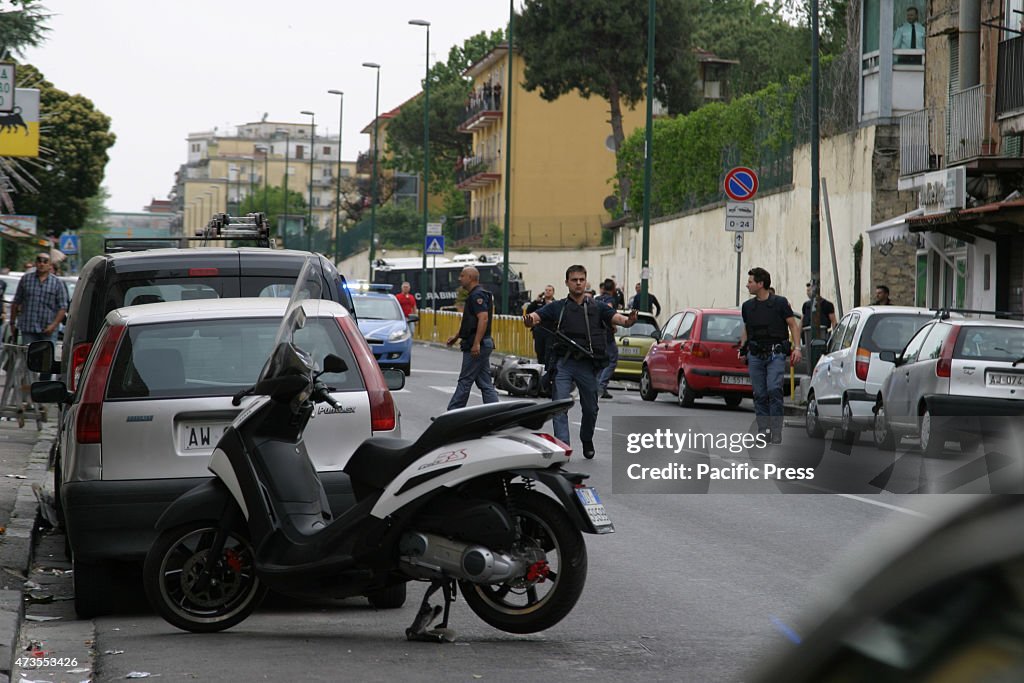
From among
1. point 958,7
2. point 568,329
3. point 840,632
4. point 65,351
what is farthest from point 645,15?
point 840,632

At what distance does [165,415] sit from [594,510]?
220 cm

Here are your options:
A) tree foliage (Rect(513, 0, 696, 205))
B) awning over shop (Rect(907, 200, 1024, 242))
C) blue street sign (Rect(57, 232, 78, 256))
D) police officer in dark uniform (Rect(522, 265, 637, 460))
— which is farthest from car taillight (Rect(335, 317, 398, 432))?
tree foliage (Rect(513, 0, 696, 205))

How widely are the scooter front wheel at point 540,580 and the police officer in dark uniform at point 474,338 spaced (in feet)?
37.0

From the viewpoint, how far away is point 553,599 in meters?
6.73

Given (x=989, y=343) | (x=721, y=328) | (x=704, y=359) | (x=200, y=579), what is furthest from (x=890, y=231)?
(x=200, y=579)

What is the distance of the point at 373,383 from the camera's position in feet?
25.9

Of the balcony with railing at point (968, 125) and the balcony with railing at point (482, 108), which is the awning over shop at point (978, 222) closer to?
the balcony with railing at point (968, 125)

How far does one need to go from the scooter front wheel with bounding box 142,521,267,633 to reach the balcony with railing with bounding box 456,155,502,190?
81.9 m

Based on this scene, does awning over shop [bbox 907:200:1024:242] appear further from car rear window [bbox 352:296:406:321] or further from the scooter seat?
the scooter seat

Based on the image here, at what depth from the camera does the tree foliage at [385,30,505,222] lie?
10188 cm

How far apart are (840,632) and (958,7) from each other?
31.7 metres

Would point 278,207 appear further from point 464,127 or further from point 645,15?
point 645,15

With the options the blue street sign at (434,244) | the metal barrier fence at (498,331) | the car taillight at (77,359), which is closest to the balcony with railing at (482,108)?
the metal barrier fence at (498,331)

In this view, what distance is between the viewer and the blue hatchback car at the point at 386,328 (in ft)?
102
